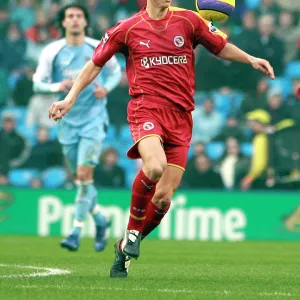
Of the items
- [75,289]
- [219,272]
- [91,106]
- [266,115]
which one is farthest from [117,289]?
[266,115]

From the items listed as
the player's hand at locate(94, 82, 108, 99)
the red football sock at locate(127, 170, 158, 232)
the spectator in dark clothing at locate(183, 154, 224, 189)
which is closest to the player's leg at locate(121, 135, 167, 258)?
the red football sock at locate(127, 170, 158, 232)

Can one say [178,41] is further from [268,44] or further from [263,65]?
[268,44]

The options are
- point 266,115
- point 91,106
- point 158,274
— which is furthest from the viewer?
point 266,115

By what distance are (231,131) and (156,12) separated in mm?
10067

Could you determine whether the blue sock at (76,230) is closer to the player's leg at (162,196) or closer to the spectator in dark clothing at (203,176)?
the player's leg at (162,196)

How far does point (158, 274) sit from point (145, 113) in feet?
4.53

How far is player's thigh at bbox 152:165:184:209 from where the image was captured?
27.0 feet

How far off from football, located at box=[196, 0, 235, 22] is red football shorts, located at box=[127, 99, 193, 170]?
2.71ft

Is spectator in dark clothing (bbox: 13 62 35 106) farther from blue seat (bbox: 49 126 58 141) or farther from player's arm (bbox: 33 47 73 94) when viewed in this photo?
player's arm (bbox: 33 47 73 94)

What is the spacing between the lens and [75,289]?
269 inches

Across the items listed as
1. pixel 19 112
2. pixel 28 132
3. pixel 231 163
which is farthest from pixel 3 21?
pixel 231 163

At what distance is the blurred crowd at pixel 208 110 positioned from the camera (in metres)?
17.3

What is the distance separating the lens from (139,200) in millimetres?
7785

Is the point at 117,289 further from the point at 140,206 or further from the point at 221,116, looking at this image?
the point at 221,116
